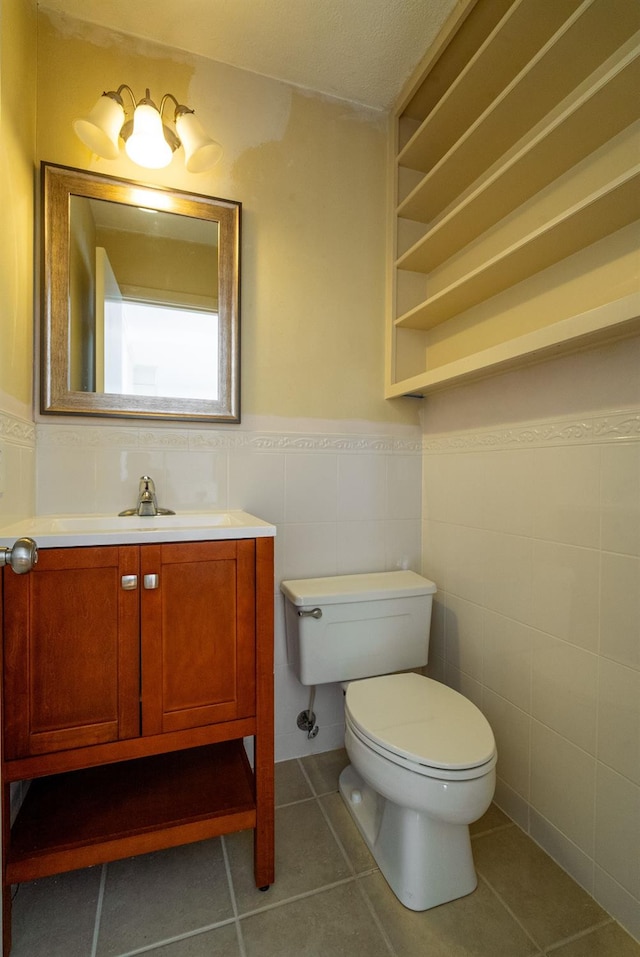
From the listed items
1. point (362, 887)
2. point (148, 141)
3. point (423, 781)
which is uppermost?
point (148, 141)

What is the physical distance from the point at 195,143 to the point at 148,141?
0.14 meters

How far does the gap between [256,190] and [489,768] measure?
1.92 meters

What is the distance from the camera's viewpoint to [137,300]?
1.43 m

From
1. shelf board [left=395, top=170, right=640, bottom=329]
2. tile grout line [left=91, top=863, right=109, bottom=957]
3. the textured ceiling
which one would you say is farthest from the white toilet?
the textured ceiling

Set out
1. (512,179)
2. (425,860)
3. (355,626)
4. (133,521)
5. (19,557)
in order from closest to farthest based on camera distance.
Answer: (19,557), (425,860), (512,179), (133,521), (355,626)

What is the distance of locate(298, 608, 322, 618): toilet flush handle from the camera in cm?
141

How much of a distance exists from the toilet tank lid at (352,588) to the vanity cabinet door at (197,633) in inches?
13.2

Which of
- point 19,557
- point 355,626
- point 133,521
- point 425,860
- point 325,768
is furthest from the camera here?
point 325,768

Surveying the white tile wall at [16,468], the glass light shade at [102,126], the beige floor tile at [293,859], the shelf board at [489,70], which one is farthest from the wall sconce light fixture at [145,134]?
the beige floor tile at [293,859]

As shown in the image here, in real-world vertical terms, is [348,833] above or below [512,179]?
below

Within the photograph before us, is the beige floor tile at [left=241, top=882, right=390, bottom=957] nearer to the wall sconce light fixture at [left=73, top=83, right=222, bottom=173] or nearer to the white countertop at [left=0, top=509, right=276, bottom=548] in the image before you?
the white countertop at [left=0, top=509, right=276, bottom=548]

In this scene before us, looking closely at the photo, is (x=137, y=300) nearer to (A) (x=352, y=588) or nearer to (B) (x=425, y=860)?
(A) (x=352, y=588)

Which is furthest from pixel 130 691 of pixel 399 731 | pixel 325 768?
pixel 325 768

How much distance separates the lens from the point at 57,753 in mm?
977
